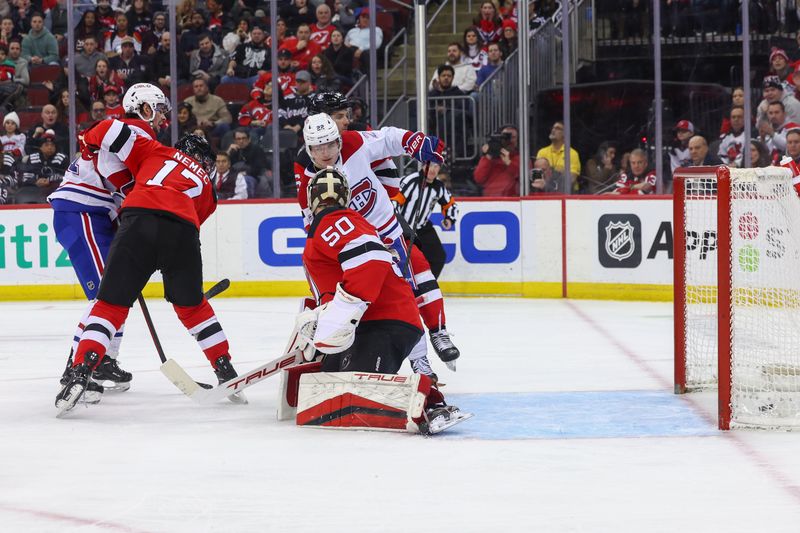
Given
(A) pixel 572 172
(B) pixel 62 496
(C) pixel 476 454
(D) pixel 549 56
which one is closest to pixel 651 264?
(A) pixel 572 172

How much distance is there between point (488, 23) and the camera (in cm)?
982

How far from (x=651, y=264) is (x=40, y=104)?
491 cm

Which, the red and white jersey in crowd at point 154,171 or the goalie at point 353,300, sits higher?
the red and white jersey in crowd at point 154,171

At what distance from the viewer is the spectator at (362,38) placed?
31.1ft

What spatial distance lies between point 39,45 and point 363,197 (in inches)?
247

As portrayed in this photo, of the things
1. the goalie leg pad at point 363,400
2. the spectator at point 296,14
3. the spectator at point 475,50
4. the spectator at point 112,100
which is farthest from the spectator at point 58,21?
the goalie leg pad at point 363,400

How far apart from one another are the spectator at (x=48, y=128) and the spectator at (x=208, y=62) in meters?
1.11

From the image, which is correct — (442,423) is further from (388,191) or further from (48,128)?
(48,128)

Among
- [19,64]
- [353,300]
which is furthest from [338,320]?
[19,64]

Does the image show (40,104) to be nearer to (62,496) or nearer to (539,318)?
(539,318)

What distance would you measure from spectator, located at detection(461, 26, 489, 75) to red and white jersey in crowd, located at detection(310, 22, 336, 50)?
1.05 meters

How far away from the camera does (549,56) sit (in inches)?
354

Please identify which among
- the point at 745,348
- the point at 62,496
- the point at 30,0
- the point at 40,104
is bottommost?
the point at 62,496

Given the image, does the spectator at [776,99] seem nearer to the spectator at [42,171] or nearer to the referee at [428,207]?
Answer: the referee at [428,207]
